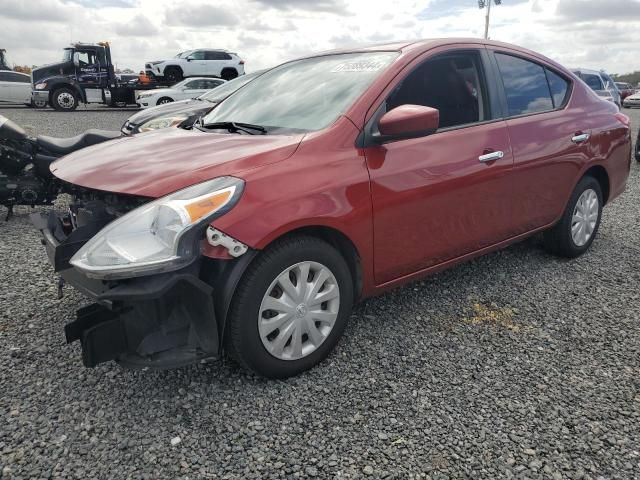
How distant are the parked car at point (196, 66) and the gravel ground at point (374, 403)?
21.3m

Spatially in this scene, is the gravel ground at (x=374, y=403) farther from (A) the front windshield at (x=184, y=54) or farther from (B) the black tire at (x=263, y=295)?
(A) the front windshield at (x=184, y=54)

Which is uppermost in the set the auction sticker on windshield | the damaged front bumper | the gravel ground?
the auction sticker on windshield

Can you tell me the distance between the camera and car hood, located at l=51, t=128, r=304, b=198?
230cm

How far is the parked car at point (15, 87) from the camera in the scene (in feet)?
67.9

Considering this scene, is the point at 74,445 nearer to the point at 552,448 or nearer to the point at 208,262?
the point at 208,262

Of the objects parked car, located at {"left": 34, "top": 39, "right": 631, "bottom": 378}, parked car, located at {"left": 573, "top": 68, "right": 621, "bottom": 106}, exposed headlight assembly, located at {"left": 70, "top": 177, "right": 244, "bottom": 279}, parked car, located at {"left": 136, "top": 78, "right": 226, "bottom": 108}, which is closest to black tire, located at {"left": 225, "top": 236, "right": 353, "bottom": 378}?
parked car, located at {"left": 34, "top": 39, "right": 631, "bottom": 378}

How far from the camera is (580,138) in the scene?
388 cm

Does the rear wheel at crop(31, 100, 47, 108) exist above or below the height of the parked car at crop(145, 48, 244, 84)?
below

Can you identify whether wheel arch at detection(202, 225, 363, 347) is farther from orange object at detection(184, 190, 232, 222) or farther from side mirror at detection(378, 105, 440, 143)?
side mirror at detection(378, 105, 440, 143)

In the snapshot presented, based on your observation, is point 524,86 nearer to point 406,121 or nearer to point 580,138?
point 580,138

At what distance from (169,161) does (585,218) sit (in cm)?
334

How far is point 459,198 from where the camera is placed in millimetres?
3066

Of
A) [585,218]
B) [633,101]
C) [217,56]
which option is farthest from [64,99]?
[633,101]

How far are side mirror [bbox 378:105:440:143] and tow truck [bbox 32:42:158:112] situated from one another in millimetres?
19476
